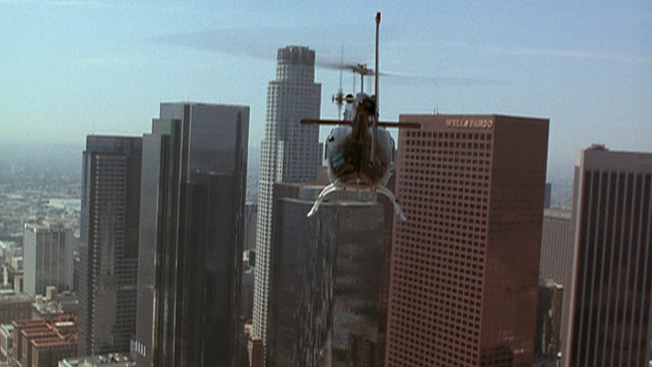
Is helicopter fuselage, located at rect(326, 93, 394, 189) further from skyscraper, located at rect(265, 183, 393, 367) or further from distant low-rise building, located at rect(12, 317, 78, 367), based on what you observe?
skyscraper, located at rect(265, 183, 393, 367)

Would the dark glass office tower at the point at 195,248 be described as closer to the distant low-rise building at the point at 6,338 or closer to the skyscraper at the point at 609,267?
the distant low-rise building at the point at 6,338

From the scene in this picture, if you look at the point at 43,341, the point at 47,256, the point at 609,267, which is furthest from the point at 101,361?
the point at 609,267

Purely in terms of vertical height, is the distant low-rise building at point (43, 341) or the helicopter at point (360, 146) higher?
the helicopter at point (360, 146)

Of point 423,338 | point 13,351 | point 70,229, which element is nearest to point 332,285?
point 423,338

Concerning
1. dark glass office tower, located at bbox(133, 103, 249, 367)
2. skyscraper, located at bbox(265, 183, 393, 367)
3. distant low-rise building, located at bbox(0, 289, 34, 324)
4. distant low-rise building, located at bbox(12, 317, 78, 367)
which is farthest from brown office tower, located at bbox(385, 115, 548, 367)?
distant low-rise building, located at bbox(0, 289, 34, 324)

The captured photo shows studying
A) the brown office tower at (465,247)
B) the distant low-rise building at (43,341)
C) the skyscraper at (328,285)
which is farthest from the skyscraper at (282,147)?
the distant low-rise building at (43,341)

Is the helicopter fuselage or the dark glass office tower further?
the dark glass office tower

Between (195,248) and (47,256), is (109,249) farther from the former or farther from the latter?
(47,256)

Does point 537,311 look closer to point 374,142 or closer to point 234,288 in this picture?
point 234,288
